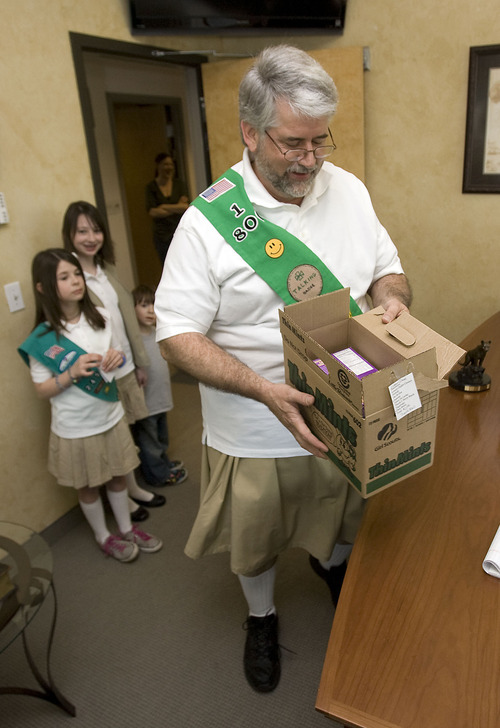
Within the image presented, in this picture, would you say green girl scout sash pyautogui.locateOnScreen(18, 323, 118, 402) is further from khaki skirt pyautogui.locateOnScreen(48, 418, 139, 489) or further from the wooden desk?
the wooden desk

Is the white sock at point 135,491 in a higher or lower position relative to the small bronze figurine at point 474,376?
lower

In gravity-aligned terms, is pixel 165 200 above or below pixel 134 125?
below

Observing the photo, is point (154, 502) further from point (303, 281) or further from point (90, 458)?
point (303, 281)

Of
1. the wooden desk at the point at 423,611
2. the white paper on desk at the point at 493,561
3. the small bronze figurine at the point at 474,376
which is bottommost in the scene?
the wooden desk at the point at 423,611

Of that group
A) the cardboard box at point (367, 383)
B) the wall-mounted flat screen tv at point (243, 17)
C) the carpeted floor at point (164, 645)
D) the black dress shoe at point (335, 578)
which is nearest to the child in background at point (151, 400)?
the carpeted floor at point (164, 645)

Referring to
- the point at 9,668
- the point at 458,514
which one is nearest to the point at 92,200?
the point at 9,668

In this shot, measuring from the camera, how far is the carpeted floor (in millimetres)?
1668

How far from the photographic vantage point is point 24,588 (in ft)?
5.15

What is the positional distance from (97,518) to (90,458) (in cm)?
32

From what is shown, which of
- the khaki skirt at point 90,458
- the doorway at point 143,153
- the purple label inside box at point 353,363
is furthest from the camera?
the doorway at point 143,153

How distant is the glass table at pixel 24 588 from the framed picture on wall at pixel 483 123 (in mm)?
2779

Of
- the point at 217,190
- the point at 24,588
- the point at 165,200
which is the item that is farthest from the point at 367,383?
the point at 165,200

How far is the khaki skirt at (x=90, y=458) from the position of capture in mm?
2176

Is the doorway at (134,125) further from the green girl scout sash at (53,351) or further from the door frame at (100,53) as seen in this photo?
the green girl scout sash at (53,351)
